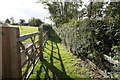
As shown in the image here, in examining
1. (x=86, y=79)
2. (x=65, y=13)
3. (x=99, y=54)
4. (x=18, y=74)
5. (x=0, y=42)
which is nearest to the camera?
(x=0, y=42)

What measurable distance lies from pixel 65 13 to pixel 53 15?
118 inches

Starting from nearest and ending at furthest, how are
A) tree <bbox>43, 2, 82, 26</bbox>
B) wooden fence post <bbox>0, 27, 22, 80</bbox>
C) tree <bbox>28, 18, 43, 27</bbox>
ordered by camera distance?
wooden fence post <bbox>0, 27, 22, 80</bbox>
tree <bbox>43, 2, 82, 26</bbox>
tree <bbox>28, 18, 43, 27</bbox>

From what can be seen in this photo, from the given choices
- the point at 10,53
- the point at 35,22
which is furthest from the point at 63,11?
the point at 35,22

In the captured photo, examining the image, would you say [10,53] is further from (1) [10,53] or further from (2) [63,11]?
(2) [63,11]

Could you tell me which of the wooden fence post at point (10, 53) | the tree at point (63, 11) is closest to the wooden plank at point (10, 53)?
the wooden fence post at point (10, 53)

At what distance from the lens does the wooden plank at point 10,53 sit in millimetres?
1735

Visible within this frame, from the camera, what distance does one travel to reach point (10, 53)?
1.81 m

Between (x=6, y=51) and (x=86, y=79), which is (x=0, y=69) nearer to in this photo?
(x=6, y=51)

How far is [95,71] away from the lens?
350cm

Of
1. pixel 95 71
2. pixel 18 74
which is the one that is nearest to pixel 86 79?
Answer: pixel 95 71

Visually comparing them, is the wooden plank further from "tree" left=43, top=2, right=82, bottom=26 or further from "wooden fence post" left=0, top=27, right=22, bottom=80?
"tree" left=43, top=2, right=82, bottom=26

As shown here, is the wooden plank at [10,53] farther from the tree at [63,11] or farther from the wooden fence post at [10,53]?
the tree at [63,11]

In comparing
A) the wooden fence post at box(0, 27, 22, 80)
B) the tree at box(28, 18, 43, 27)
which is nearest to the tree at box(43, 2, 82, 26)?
the wooden fence post at box(0, 27, 22, 80)

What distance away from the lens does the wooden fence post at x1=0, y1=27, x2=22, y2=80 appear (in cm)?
173
